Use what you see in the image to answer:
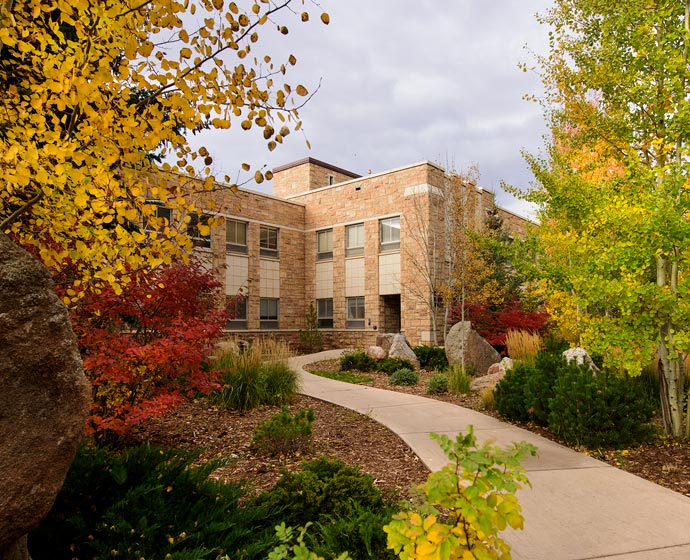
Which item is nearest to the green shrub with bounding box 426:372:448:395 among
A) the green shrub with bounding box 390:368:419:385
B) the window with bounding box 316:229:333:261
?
the green shrub with bounding box 390:368:419:385

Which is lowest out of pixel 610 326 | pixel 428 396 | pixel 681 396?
pixel 428 396

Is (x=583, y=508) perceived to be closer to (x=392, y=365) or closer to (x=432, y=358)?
(x=392, y=365)

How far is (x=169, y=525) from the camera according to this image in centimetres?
301

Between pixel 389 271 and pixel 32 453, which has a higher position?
pixel 389 271

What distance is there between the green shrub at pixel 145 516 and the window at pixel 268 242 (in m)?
19.8

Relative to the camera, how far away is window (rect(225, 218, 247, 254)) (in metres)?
22.1

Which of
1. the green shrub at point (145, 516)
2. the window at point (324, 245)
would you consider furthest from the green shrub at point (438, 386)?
the window at point (324, 245)

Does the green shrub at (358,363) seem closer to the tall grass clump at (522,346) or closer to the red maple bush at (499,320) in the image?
the tall grass clump at (522,346)

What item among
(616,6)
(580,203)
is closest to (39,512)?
(580,203)

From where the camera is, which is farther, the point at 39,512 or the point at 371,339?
the point at 371,339

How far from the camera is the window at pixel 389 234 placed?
21.6 meters

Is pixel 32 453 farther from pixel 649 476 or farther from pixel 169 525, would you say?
pixel 649 476

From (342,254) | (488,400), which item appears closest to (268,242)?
(342,254)

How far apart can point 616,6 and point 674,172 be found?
3391mm
